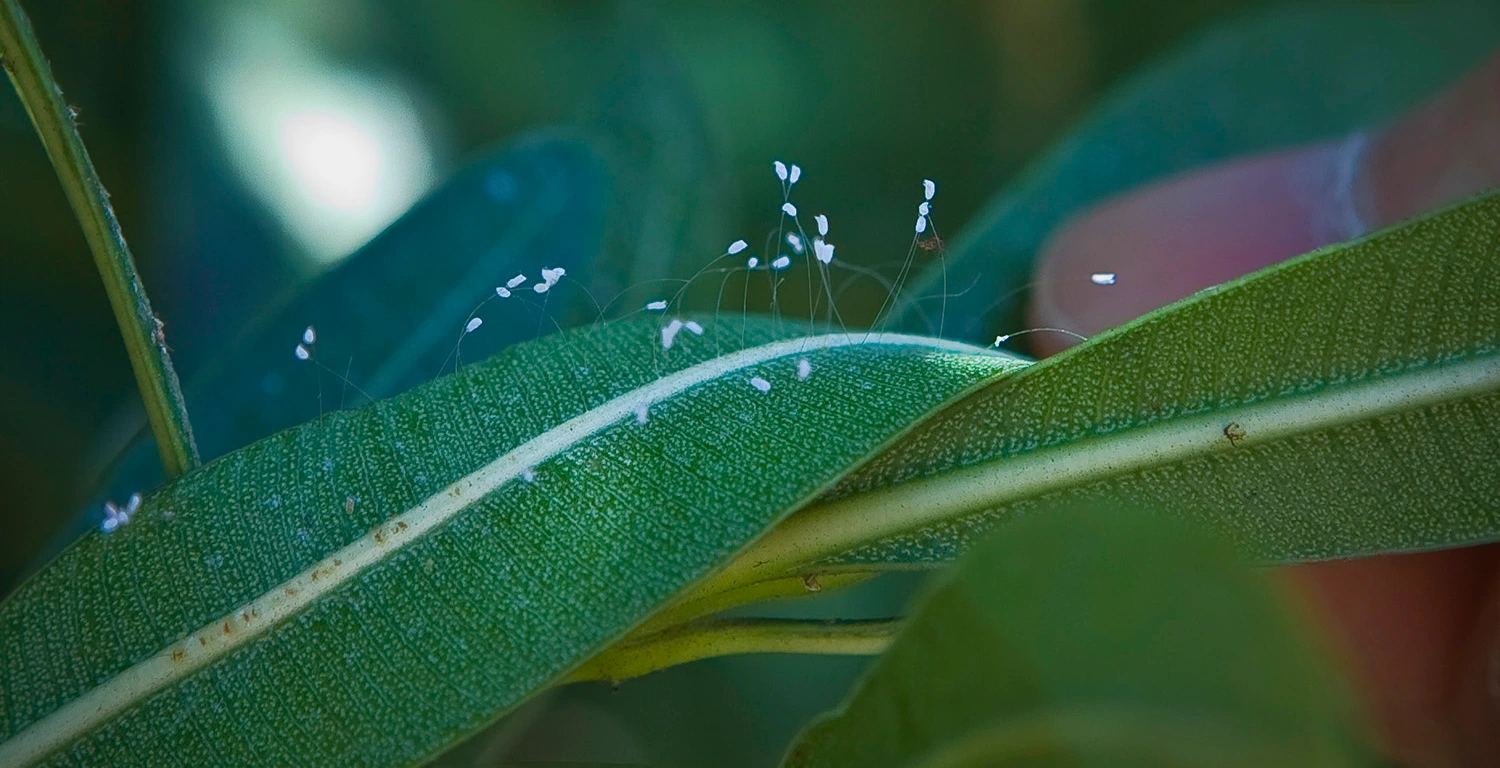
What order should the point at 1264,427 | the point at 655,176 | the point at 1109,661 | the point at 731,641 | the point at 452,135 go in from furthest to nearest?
1. the point at 452,135
2. the point at 655,176
3. the point at 731,641
4. the point at 1264,427
5. the point at 1109,661

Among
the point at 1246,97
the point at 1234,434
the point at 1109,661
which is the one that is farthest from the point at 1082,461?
the point at 1246,97

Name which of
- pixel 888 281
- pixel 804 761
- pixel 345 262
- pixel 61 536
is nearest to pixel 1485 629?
pixel 888 281

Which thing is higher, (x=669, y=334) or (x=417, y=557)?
(x=669, y=334)

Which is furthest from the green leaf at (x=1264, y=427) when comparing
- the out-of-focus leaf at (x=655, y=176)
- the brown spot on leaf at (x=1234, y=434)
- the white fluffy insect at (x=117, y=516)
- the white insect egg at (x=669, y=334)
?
the out-of-focus leaf at (x=655, y=176)

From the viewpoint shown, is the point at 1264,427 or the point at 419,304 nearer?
the point at 1264,427

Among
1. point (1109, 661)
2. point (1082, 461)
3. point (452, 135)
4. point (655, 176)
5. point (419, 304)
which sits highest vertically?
point (452, 135)

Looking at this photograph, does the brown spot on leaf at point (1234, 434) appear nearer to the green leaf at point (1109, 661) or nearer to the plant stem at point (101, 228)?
the green leaf at point (1109, 661)

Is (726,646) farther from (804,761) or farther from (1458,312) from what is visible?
(1458,312)

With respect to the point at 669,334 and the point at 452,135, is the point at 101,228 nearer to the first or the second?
the point at 669,334
